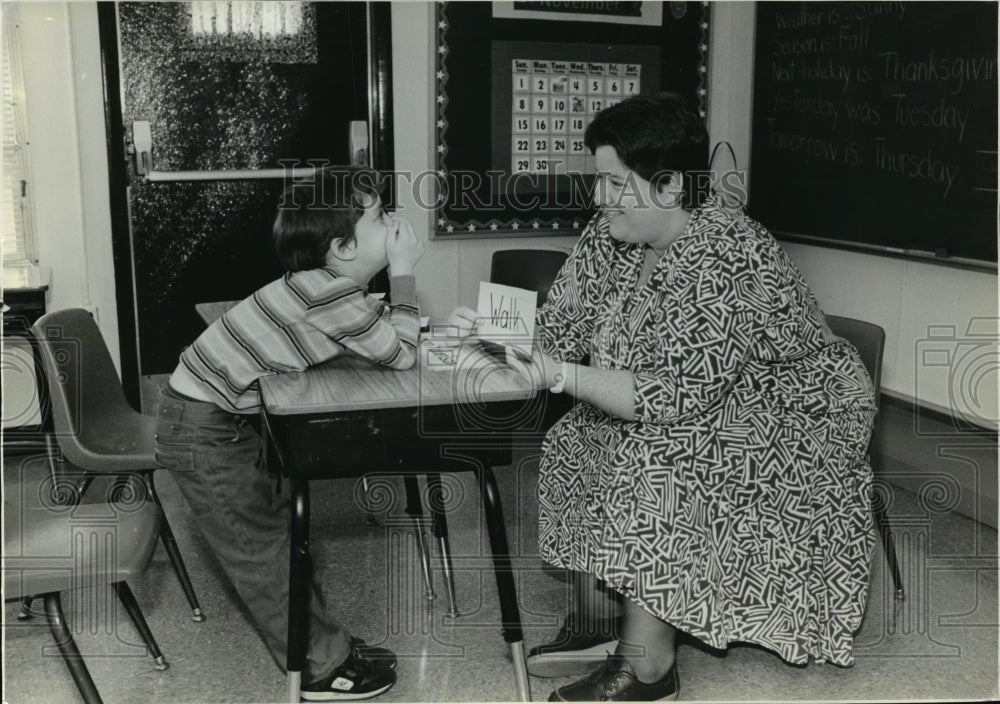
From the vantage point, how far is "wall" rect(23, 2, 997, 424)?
10.7ft

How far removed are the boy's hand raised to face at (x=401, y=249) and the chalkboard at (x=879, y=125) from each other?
1.82 metres

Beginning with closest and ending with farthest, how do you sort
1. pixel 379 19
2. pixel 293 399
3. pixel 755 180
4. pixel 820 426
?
pixel 293 399 < pixel 820 426 < pixel 379 19 < pixel 755 180

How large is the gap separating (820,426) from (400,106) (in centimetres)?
241

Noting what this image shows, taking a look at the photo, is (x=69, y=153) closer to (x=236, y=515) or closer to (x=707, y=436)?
(x=236, y=515)

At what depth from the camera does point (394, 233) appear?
2.16 metres

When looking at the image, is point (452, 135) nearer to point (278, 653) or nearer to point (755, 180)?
point (755, 180)

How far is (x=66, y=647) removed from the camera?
5.82ft

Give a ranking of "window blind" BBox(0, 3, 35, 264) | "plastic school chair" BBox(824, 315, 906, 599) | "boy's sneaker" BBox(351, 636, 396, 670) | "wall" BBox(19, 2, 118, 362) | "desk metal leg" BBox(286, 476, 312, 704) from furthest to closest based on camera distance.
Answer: "wall" BBox(19, 2, 118, 362) → "window blind" BBox(0, 3, 35, 264) → "plastic school chair" BBox(824, 315, 906, 599) → "boy's sneaker" BBox(351, 636, 396, 670) → "desk metal leg" BBox(286, 476, 312, 704)

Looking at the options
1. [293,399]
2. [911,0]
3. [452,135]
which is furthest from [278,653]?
[911,0]

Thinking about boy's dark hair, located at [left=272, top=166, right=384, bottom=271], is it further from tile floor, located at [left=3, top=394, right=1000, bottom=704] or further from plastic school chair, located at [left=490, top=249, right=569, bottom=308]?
plastic school chair, located at [left=490, top=249, right=569, bottom=308]

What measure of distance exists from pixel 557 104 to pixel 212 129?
1.40m

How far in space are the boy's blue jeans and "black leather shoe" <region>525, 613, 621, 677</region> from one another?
453 mm

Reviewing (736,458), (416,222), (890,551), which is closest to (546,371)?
(736,458)

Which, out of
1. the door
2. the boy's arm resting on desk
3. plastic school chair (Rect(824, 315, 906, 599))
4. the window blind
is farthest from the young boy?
the door
